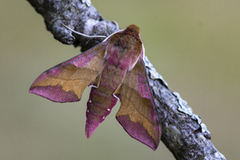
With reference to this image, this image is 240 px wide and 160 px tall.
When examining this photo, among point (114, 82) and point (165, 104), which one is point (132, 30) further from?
point (165, 104)

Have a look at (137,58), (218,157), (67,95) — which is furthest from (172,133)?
(67,95)

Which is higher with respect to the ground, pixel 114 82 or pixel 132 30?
pixel 132 30

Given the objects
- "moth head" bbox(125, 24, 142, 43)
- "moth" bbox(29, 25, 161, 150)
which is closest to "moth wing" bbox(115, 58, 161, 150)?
"moth" bbox(29, 25, 161, 150)

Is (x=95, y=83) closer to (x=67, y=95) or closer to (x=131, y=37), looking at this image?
(x=67, y=95)

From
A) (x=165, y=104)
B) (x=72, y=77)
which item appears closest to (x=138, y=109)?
(x=165, y=104)

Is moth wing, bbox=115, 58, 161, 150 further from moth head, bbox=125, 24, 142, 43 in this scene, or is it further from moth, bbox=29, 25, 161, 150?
moth head, bbox=125, 24, 142, 43

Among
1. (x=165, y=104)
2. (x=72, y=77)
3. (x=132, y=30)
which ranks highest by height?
(x=132, y=30)
